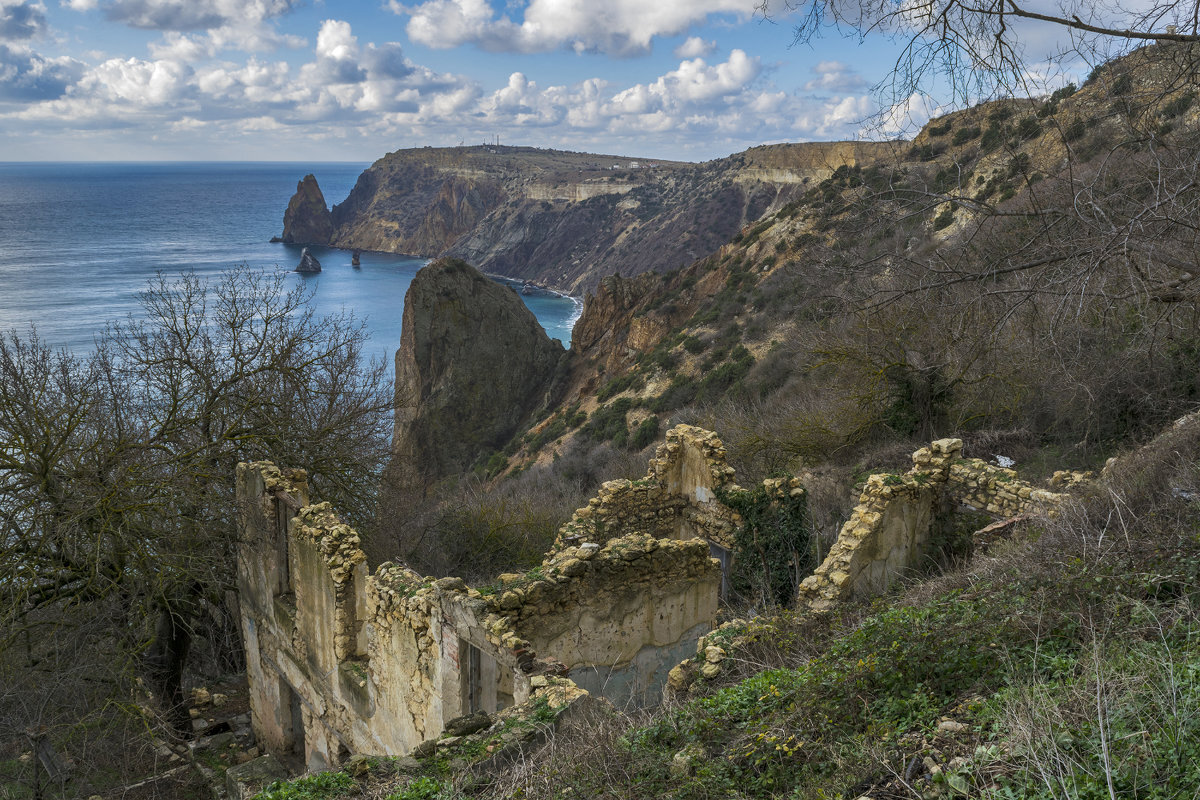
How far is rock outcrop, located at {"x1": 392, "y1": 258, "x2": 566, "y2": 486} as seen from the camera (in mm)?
52594

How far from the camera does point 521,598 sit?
8516 millimetres

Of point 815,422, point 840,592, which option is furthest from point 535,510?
point 840,592

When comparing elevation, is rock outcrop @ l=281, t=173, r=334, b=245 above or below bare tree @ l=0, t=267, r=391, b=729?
above

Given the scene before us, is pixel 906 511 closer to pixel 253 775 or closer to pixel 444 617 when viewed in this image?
pixel 444 617

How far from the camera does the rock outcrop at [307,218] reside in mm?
159375

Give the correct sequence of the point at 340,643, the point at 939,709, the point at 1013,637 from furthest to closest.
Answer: the point at 340,643 → the point at 1013,637 → the point at 939,709

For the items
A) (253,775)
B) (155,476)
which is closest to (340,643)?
(253,775)

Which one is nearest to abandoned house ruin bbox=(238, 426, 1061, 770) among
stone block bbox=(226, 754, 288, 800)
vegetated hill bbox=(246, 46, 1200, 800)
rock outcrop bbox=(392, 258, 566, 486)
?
stone block bbox=(226, 754, 288, 800)

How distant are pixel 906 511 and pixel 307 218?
16846 cm

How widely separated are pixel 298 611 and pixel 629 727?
7.33 m

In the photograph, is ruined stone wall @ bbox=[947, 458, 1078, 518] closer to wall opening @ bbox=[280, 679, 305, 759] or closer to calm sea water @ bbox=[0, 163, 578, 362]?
wall opening @ bbox=[280, 679, 305, 759]

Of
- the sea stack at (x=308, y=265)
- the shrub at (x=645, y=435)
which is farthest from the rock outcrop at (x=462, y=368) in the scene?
the sea stack at (x=308, y=265)

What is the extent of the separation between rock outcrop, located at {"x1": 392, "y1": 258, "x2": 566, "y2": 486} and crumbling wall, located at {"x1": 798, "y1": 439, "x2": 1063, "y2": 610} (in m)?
40.8

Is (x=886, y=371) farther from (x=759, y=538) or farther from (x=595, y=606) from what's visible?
(x=595, y=606)
